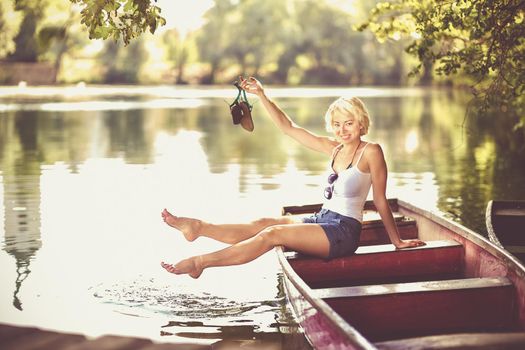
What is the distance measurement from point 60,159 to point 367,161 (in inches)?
542

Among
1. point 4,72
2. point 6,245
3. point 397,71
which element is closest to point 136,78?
point 4,72

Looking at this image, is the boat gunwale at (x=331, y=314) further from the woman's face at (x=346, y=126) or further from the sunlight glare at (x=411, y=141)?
the sunlight glare at (x=411, y=141)

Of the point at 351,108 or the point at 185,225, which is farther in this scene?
the point at 185,225

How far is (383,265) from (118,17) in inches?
109

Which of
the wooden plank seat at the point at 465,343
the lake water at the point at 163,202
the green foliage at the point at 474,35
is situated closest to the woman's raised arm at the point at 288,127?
the lake water at the point at 163,202

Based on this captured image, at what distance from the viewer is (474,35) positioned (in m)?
10.1

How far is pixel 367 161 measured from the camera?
23.3 ft

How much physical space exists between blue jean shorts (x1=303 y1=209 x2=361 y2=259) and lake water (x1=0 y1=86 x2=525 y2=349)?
691mm

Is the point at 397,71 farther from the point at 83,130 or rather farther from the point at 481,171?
the point at 481,171

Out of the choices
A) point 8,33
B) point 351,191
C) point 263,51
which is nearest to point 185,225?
point 351,191

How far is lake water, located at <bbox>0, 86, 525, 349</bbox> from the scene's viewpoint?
7594 millimetres

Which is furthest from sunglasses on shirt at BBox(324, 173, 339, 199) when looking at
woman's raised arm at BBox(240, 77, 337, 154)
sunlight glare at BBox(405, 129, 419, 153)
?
sunlight glare at BBox(405, 129, 419, 153)

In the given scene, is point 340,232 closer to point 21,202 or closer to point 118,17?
point 118,17

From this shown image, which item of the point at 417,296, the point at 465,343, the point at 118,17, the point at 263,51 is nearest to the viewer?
the point at 465,343
